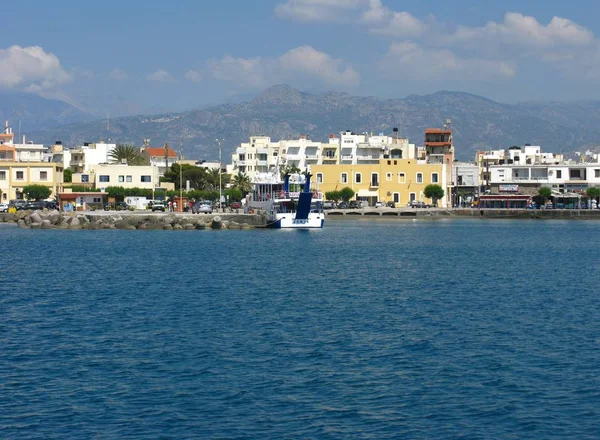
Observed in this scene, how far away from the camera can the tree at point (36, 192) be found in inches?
3890

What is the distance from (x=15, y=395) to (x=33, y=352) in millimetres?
4176

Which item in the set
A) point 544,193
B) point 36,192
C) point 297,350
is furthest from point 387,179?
point 297,350

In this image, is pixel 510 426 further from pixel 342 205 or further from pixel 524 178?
pixel 524 178

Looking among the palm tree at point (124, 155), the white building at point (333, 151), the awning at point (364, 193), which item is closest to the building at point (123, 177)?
the palm tree at point (124, 155)

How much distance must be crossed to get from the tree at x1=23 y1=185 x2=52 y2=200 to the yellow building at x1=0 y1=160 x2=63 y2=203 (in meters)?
1.17

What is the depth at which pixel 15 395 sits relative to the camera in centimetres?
1948

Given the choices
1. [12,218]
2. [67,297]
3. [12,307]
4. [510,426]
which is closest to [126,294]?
[67,297]

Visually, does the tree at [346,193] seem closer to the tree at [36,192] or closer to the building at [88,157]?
the tree at [36,192]

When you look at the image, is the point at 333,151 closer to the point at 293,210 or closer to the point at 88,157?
the point at 88,157

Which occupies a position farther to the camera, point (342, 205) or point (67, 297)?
point (342, 205)

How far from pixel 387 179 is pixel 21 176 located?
41.3m

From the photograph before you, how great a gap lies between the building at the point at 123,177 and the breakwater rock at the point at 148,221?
24.4m

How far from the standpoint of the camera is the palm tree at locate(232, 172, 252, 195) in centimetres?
11781

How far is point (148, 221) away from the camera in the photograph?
260 feet
